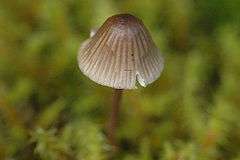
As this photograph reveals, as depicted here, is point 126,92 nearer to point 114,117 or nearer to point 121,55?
point 114,117

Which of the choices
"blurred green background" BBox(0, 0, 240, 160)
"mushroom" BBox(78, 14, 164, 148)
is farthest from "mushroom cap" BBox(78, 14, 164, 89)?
"blurred green background" BBox(0, 0, 240, 160)

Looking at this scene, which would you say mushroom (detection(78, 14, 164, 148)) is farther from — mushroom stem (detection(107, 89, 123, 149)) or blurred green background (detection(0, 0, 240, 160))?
blurred green background (detection(0, 0, 240, 160))

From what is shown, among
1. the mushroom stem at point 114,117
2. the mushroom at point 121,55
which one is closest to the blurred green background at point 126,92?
the mushroom stem at point 114,117

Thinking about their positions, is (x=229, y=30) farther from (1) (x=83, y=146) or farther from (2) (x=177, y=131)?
(1) (x=83, y=146)

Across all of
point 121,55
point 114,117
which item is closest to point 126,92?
point 114,117

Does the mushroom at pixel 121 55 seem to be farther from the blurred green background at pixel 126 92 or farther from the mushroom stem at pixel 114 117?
the blurred green background at pixel 126 92

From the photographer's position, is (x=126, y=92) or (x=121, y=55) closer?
(x=121, y=55)

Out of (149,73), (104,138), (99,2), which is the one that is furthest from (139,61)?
(99,2)
